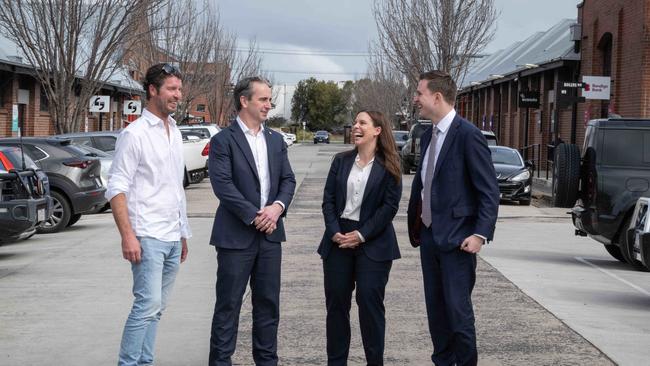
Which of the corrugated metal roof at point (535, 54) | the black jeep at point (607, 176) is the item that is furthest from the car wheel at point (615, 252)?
the corrugated metal roof at point (535, 54)

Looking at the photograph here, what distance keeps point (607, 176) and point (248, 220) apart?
7935 mm

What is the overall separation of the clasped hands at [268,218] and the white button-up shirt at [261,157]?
0.40 ft

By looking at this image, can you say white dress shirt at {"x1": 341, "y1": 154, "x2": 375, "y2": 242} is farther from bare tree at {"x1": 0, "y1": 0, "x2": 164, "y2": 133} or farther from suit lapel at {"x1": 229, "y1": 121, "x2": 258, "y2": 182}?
bare tree at {"x1": 0, "y1": 0, "x2": 164, "y2": 133}

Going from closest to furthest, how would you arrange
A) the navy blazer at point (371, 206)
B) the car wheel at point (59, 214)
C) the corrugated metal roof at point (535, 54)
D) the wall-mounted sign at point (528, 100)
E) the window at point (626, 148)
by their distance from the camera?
the navy blazer at point (371, 206), the window at point (626, 148), the car wheel at point (59, 214), the wall-mounted sign at point (528, 100), the corrugated metal roof at point (535, 54)

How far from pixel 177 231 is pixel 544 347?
3.20 metres

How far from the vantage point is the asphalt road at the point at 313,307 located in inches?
306

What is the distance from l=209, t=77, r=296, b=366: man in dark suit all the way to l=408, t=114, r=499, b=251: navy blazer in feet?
3.23

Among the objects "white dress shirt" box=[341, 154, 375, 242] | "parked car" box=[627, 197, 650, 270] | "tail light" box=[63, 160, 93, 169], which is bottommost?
"parked car" box=[627, 197, 650, 270]

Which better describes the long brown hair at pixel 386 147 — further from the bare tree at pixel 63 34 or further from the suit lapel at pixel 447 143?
the bare tree at pixel 63 34

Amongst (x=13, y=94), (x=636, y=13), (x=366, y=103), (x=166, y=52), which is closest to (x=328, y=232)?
(x=636, y=13)

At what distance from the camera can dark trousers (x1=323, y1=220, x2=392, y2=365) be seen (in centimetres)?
661

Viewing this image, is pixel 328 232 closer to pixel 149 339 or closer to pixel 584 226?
pixel 149 339

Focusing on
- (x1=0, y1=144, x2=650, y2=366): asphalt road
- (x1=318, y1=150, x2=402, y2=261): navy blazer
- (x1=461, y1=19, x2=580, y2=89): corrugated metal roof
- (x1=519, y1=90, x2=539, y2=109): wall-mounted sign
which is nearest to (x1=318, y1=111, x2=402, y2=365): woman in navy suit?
(x1=318, y1=150, x2=402, y2=261): navy blazer

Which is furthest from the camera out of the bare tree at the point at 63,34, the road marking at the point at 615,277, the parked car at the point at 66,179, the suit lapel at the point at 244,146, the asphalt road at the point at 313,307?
the bare tree at the point at 63,34
